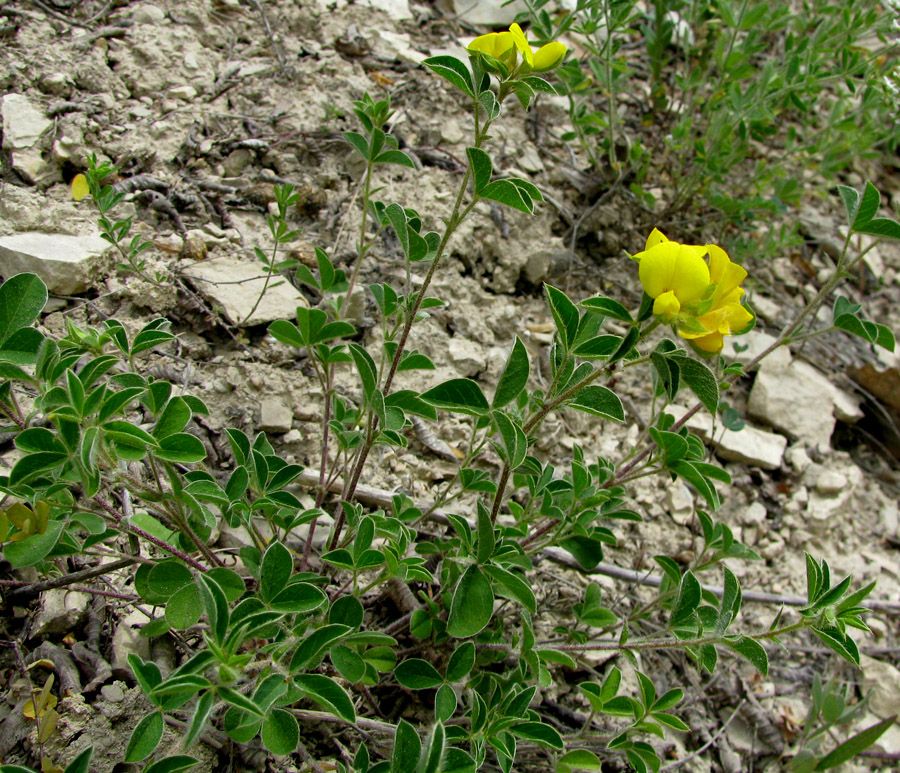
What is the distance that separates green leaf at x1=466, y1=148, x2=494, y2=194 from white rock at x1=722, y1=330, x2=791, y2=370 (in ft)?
8.29

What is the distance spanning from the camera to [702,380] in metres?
1.37

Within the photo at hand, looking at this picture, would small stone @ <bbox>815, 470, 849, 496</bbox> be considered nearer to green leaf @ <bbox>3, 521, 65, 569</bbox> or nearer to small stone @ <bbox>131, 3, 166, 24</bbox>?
green leaf @ <bbox>3, 521, 65, 569</bbox>

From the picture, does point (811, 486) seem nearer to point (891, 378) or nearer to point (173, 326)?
point (891, 378)

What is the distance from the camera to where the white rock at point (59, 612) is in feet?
6.17

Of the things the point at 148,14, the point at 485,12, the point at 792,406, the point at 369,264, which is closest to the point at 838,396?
the point at 792,406

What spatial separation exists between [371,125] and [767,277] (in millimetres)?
3134

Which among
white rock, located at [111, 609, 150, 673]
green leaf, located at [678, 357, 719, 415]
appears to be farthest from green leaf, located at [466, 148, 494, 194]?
white rock, located at [111, 609, 150, 673]

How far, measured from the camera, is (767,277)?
4258mm

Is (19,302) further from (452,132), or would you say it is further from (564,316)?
(452,132)

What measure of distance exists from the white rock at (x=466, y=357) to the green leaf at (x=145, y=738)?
6.28 feet

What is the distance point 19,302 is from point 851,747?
3.08 metres

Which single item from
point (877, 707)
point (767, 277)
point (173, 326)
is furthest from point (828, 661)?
point (173, 326)

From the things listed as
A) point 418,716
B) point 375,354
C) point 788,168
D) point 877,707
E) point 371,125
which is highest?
point 371,125

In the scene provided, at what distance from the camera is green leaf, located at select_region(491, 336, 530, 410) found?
1587 mm
